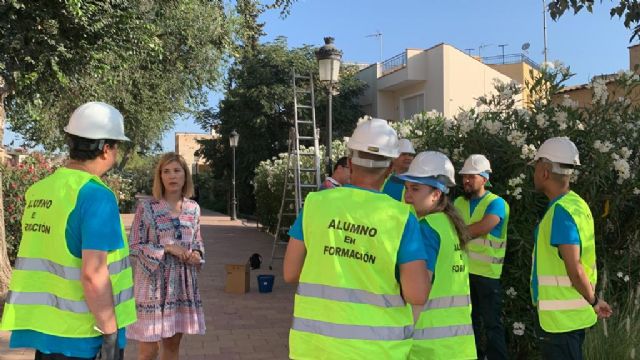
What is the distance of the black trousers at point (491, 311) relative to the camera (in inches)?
193

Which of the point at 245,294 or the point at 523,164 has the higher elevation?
the point at 523,164

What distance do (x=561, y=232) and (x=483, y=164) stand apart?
1.54 metres

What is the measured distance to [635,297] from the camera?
514 centimetres

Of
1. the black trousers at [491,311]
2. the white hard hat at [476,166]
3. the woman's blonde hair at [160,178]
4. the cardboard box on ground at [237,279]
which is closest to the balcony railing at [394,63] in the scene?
the cardboard box on ground at [237,279]

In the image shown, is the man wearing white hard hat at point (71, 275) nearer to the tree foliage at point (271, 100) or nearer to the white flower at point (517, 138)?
the white flower at point (517, 138)

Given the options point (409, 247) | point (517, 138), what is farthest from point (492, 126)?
point (409, 247)

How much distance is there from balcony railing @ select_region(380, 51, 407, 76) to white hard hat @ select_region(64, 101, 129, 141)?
2248 cm

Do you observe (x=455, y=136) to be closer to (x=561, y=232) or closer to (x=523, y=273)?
(x=523, y=273)

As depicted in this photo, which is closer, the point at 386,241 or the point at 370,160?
the point at 386,241

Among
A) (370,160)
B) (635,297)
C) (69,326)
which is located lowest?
(635,297)

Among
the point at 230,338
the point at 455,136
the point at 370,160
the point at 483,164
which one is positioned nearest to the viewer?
the point at 370,160

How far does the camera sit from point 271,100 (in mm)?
25781

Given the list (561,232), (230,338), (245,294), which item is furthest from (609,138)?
(245,294)

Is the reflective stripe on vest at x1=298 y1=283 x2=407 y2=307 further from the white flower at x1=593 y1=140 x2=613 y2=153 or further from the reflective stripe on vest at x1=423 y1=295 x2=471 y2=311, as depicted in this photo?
the white flower at x1=593 y1=140 x2=613 y2=153
